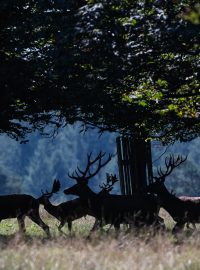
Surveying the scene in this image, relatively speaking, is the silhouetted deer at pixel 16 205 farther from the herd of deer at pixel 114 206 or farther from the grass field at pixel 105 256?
the grass field at pixel 105 256

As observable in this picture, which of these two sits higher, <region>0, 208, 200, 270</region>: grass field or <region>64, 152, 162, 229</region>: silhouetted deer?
<region>64, 152, 162, 229</region>: silhouetted deer

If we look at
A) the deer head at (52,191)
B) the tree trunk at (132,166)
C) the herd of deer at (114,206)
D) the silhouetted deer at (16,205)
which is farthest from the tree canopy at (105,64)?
the silhouetted deer at (16,205)

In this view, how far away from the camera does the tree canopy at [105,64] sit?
1552 centimetres

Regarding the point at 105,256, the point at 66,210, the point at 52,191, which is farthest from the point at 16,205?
the point at 105,256

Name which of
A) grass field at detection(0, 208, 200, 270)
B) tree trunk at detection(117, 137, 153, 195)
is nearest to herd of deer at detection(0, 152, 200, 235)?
tree trunk at detection(117, 137, 153, 195)

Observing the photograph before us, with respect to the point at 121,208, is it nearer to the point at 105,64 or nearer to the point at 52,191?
the point at 52,191

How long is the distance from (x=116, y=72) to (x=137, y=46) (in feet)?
5.75

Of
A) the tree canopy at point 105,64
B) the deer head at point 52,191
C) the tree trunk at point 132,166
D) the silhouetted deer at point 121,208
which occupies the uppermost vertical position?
the tree canopy at point 105,64

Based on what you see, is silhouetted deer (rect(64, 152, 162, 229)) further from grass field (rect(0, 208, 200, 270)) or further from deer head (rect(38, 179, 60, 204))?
grass field (rect(0, 208, 200, 270))

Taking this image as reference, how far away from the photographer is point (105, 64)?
1711 cm

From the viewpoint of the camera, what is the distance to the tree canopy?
15.5 m

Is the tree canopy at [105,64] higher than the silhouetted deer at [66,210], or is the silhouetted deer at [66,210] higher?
the tree canopy at [105,64]

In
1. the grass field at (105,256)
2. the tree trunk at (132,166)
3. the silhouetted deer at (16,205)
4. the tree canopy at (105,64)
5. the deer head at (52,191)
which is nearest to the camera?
the grass field at (105,256)

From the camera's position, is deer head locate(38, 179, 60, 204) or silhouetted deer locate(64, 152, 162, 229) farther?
deer head locate(38, 179, 60, 204)
